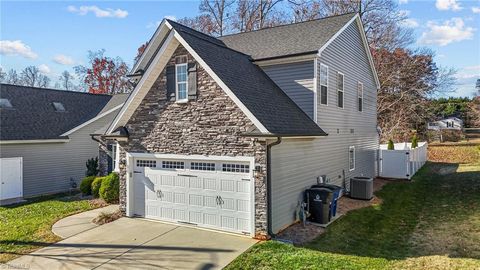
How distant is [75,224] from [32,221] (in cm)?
193

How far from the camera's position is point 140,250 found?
8.34 meters

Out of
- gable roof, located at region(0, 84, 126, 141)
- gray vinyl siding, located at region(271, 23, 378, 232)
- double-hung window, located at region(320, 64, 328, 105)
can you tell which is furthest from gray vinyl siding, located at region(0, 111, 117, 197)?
gray vinyl siding, located at region(271, 23, 378, 232)

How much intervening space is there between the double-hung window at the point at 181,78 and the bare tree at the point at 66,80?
58.8 metres

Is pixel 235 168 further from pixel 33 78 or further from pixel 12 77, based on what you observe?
pixel 33 78

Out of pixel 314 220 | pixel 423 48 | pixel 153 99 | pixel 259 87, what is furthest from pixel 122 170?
pixel 423 48

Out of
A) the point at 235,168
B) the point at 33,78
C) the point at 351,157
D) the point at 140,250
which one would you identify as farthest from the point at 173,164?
the point at 33,78

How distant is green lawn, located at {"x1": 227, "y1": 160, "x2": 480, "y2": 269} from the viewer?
24.6 ft

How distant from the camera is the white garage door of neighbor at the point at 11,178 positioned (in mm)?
15250

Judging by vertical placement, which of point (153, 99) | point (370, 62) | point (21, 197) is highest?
point (370, 62)

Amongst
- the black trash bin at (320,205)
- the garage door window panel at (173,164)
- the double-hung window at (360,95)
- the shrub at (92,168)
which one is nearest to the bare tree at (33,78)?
the shrub at (92,168)

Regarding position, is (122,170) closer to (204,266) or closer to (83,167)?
(204,266)

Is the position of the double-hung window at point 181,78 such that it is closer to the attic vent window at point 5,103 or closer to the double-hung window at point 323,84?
the double-hung window at point 323,84

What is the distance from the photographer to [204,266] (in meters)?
7.29

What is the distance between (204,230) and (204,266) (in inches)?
102
